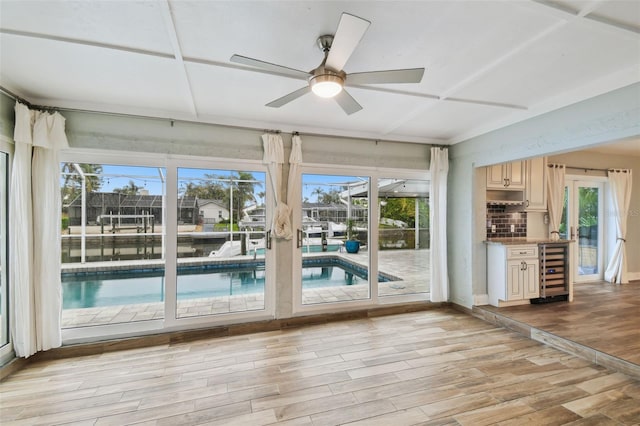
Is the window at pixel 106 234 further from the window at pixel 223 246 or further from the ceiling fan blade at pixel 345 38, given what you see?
the ceiling fan blade at pixel 345 38

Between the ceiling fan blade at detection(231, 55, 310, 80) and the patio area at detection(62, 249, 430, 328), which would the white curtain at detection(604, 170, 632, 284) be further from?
the ceiling fan blade at detection(231, 55, 310, 80)

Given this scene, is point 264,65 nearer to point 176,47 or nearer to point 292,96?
point 292,96

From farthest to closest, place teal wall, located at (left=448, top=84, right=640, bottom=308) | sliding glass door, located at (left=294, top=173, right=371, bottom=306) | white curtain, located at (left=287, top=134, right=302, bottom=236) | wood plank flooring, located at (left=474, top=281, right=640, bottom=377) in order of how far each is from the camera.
Result: 1. sliding glass door, located at (left=294, top=173, right=371, bottom=306)
2. white curtain, located at (left=287, top=134, right=302, bottom=236)
3. wood plank flooring, located at (left=474, top=281, right=640, bottom=377)
4. teal wall, located at (left=448, top=84, right=640, bottom=308)

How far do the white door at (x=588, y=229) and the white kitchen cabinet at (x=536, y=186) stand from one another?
4.02 feet

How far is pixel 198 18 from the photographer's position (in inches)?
68.7

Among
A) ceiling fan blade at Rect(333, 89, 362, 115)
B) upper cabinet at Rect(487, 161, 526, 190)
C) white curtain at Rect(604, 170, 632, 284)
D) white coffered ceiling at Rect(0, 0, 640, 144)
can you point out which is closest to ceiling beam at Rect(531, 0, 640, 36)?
white coffered ceiling at Rect(0, 0, 640, 144)

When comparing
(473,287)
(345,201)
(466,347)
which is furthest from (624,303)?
(345,201)

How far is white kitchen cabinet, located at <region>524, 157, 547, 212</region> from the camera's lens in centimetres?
469

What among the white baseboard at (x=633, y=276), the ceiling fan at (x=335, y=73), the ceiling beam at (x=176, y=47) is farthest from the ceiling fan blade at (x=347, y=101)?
the white baseboard at (x=633, y=276)

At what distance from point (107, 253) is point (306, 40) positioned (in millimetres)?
3479

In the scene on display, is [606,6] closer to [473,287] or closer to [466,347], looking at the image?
[466,347]

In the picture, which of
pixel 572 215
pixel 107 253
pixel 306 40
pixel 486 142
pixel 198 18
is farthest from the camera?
pixel 572 215

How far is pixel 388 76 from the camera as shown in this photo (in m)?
1.82

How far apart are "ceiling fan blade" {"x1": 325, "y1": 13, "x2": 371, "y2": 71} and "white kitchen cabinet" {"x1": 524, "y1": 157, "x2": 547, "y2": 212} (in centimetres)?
440
